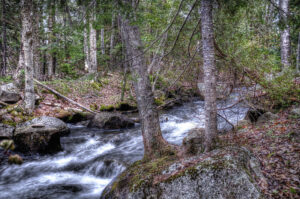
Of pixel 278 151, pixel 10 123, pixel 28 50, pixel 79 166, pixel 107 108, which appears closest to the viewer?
pixel 278 151

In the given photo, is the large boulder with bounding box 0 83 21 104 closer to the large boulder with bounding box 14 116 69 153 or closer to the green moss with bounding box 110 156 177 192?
the large boulder with bounding box 14 116 69 153

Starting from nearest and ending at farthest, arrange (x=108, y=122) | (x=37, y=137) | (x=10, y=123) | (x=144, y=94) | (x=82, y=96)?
(x=144, y=94), (x=37, y=137), (x=10, y=123), (x=108, y=122), (x=82, y=96)

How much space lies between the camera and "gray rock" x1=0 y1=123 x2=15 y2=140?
7875mm

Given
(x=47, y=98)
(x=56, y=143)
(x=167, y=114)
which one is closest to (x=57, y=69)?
(x=47, y=98)

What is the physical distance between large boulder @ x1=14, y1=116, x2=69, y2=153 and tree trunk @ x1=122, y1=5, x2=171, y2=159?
432 cm

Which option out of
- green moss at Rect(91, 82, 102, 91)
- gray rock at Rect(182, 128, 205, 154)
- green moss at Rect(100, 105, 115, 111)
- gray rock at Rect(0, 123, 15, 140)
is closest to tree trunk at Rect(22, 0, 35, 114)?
gray rock at Rect(0, 123, 15, 140)

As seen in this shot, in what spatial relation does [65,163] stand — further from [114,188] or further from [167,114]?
[167,114]

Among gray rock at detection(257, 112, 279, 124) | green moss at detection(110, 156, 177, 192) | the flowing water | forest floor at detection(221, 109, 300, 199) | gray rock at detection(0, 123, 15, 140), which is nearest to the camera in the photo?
forest floor at detection(221, 109, 300, 199)

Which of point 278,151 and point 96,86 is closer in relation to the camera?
point 278,151

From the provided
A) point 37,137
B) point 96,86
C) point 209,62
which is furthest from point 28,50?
point 209,62

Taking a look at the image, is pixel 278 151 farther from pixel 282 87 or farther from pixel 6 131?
pixel 6 131

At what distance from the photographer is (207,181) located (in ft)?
10.9

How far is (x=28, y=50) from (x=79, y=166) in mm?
5956

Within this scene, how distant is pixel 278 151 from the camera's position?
4504 millimetres
